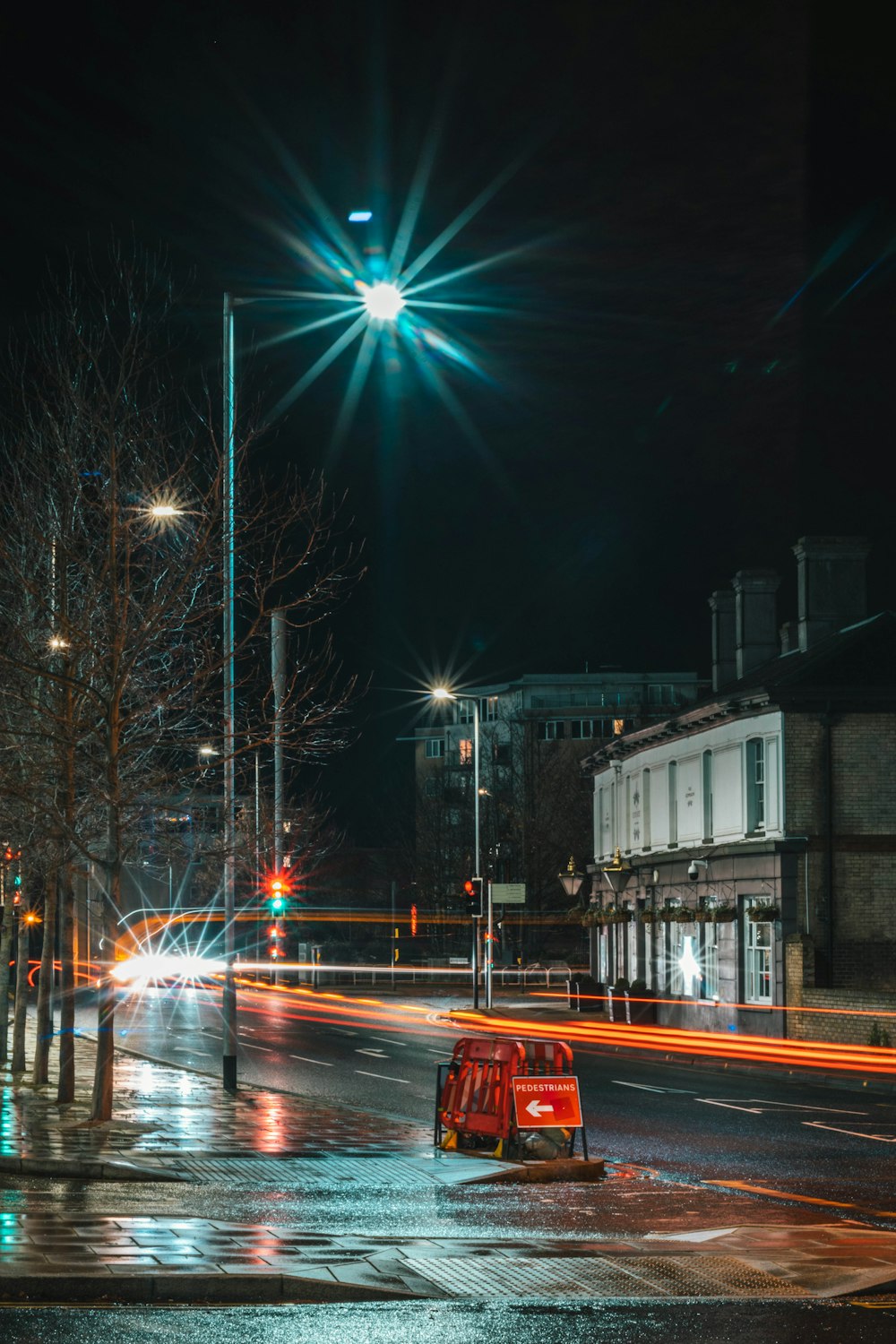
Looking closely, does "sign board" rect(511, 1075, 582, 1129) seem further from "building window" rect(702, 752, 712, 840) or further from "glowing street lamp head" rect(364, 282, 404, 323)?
"building window" rect(702, 752, 712, 840)

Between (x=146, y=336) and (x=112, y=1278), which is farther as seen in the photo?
(x=146, y=336)

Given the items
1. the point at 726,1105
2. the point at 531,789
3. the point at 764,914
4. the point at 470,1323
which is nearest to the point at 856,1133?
the point at 726,1105

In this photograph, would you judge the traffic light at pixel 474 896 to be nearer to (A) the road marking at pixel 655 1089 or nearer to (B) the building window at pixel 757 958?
(B) the building window at pixel 757 958

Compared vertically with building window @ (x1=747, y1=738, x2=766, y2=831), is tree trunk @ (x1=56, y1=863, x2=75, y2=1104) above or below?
below

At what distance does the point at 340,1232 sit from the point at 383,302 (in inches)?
397

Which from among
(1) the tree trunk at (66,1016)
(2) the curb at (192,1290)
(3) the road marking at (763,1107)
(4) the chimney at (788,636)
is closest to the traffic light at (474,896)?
(4) the chimney at (788,636)

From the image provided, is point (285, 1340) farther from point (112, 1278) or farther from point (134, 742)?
point (134, 742)

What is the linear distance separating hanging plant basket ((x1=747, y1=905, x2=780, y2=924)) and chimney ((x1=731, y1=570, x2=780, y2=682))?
1090cm

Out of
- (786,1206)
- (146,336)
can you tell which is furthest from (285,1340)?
(146,336)

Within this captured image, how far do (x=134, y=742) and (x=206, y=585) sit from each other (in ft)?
18.8

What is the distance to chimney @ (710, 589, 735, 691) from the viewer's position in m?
50.2

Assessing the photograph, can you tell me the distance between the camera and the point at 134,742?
19219 mm

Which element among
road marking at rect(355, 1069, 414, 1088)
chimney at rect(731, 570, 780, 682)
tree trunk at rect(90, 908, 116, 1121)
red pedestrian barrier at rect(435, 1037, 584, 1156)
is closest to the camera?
red pedestrian barrier at rect(435, 1037, 584, 1156)

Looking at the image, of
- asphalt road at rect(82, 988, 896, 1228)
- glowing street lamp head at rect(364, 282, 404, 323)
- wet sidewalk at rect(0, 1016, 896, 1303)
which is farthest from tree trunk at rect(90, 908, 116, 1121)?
glowing street lamp head at rect(364, 282, 404, 323)
